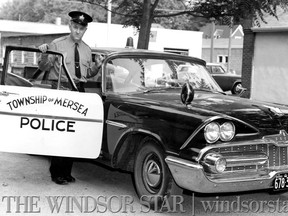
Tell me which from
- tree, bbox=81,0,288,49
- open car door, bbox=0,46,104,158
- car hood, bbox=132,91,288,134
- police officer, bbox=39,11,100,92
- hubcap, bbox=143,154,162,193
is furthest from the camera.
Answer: tree, bbox=81,0,288,49

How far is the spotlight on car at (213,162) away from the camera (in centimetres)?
431

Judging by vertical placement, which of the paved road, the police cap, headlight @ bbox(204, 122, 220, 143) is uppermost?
the police cap

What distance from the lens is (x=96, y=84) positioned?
568cm

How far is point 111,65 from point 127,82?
0.92 feet

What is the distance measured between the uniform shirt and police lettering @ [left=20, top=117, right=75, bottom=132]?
2.71ft

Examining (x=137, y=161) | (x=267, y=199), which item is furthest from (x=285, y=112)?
(x=137, y=161)

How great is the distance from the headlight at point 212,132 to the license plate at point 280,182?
79 centimetres

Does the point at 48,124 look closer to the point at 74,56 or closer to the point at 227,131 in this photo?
the point at 74,56

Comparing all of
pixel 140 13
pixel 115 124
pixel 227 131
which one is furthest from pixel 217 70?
pixel 227 131

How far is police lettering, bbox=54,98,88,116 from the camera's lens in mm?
5281

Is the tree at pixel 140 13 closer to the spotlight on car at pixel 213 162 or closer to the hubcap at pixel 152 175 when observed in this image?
the hubcap at pixel 152 175

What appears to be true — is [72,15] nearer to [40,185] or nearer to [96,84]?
[96,84]

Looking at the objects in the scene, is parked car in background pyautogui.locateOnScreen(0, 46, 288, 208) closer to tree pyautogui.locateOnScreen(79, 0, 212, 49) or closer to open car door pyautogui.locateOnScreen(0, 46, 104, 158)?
open car door pyautogui.locateOnScreen(0, 46, 104, 158)

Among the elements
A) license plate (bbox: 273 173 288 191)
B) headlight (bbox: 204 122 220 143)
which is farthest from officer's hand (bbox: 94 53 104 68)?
license plate (bbox: 273 173 288 191)
